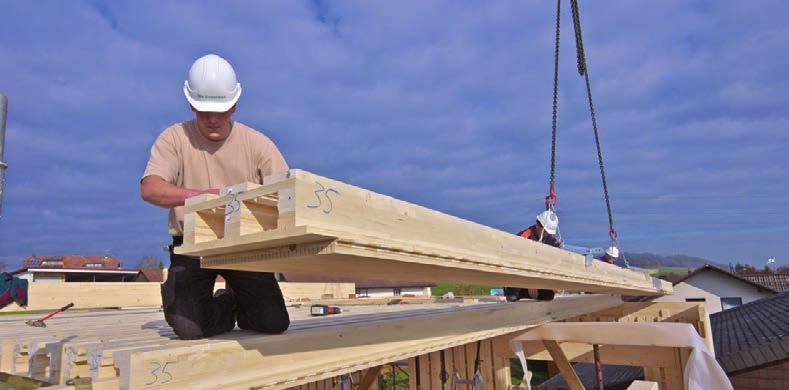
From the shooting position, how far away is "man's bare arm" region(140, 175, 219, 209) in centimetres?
256

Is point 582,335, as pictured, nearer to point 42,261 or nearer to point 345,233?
point 345,233

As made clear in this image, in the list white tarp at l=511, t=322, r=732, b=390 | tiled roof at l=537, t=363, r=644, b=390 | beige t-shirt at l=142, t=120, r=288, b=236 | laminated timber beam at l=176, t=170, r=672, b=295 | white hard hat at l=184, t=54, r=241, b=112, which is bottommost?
tiled roof at l=537, t=363, r=644, b=390

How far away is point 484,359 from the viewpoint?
6.18m

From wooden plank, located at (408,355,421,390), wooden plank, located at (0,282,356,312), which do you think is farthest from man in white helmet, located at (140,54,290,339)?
wooden plank, located at (0,282,356,312)

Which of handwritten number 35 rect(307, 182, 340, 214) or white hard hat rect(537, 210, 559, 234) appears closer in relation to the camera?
handwritten number 35 rect(307, 182, 340, 214)

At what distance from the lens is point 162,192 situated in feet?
8.53

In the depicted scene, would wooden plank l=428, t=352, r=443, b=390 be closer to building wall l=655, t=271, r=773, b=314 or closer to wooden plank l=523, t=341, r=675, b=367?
wooden plank l=523, t=341, r=675, b=367

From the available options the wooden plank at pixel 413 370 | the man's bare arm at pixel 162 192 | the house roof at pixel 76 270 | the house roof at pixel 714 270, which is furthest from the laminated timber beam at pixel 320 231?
the house roof at pixel 76 270

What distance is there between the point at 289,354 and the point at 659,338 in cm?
321

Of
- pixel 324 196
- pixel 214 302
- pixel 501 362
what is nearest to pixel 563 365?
pixel 501 362

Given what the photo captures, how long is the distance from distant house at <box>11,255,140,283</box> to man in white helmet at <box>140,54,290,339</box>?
2901 cm

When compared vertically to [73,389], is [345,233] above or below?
above

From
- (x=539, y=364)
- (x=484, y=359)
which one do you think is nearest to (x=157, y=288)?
(x=484, y=359)

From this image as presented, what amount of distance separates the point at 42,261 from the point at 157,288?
40.7 meters
